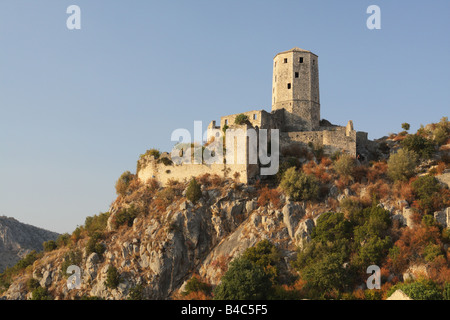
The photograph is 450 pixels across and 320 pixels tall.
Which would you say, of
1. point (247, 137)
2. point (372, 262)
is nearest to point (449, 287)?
point (372, 262)

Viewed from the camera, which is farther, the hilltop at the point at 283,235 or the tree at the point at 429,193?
the tree at the point at 429,193

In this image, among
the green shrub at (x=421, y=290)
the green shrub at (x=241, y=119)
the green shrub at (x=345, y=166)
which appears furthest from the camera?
the green shrub at (x=241, y=119)

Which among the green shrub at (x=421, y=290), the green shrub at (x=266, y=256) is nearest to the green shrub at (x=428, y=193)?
the green shrub at (x=421, y=290)

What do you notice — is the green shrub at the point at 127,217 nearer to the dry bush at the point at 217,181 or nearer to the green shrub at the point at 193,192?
the green shrub at the point at 193,192

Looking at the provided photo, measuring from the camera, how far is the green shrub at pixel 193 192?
47.7 m

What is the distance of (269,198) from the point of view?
46656mm

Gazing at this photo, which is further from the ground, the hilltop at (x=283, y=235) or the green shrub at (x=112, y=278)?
the hilltop at (x=283, y=235)

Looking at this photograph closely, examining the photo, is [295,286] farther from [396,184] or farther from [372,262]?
[396,184]

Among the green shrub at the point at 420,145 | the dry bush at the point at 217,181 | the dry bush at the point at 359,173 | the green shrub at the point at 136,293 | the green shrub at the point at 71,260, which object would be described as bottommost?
the green shrub at the point at 136,293

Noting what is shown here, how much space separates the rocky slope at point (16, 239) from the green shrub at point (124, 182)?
36.7m

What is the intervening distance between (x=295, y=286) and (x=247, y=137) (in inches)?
575

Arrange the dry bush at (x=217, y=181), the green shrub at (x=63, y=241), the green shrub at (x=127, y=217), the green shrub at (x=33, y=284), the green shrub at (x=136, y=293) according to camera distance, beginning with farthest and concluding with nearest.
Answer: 1. the green shrub at (x=63, y=241)
2. the green shrub at (x=33, y=284)
3. the green shrub at (x=127, y=217)
4. the dry bush at (x=217, y=181)
5. the green shrub at (x=136, y=293)

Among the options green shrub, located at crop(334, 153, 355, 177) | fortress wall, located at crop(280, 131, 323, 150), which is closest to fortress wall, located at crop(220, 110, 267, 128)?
fortress wall, located at crop(280, 131, 323, 150)

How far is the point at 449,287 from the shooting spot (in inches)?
1403
